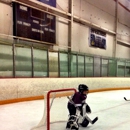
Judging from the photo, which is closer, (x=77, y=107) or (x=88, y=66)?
(x=77, y=107)

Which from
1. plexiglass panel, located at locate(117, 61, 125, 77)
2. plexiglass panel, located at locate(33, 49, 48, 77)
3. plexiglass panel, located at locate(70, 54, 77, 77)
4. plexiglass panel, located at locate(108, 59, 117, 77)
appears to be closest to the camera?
plexiglass panel, located at locate(33, 49, 48, 77)

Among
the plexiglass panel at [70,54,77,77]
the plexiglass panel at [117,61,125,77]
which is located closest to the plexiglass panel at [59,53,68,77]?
the plexiglass panel at [70,54,77,77]

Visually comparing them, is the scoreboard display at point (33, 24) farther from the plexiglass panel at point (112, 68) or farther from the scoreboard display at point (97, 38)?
the plexiglass panel at point (112, 68)

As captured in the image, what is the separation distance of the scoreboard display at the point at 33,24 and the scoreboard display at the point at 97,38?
3242 mm

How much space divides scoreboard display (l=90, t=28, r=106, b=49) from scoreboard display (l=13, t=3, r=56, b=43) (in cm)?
324

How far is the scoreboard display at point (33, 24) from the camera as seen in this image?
6.17 m

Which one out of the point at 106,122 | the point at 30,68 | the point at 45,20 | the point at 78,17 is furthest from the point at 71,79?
the point at 106,122

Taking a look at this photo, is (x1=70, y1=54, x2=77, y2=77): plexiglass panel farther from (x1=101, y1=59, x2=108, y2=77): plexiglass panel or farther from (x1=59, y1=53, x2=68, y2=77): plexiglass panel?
(x1=101, y1=59, x2=108, y2=77): plexiglass panel

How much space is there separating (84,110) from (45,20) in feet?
17.1

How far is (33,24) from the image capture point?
6738mm

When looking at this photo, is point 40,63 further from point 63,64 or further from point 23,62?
point 63,64

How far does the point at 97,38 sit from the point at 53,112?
822cm

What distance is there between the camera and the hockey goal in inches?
100

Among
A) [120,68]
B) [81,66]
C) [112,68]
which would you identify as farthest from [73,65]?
[120,68]
